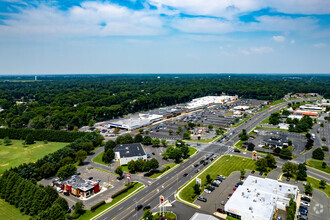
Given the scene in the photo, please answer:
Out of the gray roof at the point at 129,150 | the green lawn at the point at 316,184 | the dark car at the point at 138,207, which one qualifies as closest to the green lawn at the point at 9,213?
the dark car at the point at 138,207

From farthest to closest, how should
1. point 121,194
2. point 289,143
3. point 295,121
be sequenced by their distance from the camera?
1. point 295,121
2. point 289,143
3. point 121,194

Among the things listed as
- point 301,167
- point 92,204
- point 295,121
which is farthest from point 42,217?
point 295,121

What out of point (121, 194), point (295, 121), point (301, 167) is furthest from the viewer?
point (295, 121)

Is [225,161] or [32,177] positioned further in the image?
[225,161]

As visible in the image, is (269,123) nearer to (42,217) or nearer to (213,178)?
(213,178)

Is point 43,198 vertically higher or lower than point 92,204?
higher
